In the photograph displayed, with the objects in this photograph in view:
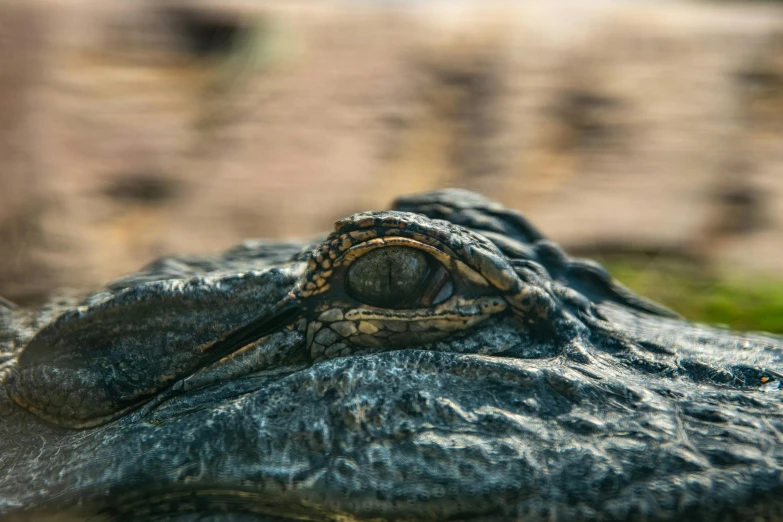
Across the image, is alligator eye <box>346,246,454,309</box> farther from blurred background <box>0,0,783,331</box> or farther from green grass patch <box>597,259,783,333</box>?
blurred background <box>0,0,783,331</box>

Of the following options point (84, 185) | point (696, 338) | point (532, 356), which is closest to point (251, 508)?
point (532, 356)

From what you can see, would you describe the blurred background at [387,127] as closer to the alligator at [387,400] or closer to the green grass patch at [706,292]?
Answer: the green grass patch at [706,292]

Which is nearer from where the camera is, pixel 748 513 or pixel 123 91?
pixel 748 513

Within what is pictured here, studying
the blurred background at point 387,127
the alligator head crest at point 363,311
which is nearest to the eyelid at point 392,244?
the alligator head crest at point 363,311

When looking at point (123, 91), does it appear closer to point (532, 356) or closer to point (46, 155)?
point (46, 155)

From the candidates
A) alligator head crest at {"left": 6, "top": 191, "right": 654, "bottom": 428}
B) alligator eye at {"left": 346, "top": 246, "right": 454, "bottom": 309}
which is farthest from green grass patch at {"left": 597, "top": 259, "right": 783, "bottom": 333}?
alligator eye at {"left": 346, "top": 246, "right": 454, "bottom": 309}

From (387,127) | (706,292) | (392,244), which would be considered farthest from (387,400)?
(387,127)
